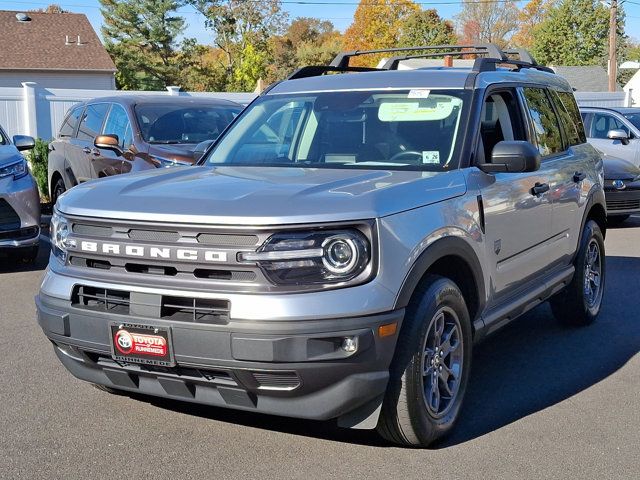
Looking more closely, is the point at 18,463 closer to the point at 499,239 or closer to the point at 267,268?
the point at 267,268

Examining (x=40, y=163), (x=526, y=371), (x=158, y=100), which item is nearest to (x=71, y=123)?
(x=158, y=100)

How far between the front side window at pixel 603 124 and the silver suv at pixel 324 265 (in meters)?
9.86

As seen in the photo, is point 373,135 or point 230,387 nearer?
point 230,387

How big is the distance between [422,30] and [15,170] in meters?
64.7

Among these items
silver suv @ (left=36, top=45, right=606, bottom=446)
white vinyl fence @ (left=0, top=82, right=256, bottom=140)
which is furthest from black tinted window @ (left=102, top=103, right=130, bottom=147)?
white vinyl fence @ (left=0, top=82, right=256, bottom=140)

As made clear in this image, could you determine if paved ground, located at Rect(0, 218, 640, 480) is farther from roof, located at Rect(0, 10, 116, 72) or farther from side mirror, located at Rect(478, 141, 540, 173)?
roof, located at Rect(0, 10, 116, 72)

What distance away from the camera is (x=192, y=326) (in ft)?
12.2

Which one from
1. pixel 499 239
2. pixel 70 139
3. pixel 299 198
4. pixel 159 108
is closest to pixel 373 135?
pixel 499 239

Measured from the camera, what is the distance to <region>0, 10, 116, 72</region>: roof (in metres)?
38.2

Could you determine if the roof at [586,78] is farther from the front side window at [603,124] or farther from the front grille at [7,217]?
the front grille at [7,217]

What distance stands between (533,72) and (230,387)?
12.2ft

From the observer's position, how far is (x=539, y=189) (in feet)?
18.1

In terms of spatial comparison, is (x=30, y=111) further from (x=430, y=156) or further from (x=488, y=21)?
(x=488, y=21)

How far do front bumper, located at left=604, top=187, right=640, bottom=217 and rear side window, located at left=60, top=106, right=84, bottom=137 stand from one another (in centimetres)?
785
